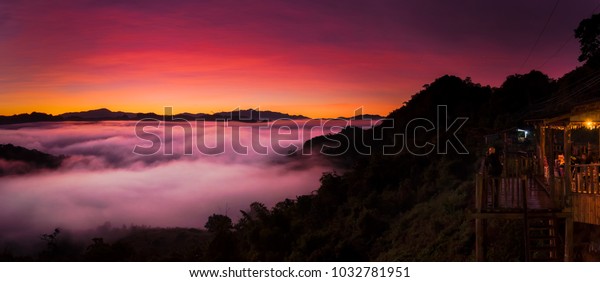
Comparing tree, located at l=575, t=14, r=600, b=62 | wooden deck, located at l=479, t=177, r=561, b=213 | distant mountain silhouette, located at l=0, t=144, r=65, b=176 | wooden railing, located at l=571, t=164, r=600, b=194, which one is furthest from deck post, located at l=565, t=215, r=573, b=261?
distant mountain silhouette, located at l=0, t=144, r=65, b=176

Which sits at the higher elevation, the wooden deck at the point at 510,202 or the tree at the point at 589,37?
the tree at the point at 589,37

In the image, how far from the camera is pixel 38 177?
5434 centimetres

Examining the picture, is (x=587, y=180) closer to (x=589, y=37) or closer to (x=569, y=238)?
(x=569, y=238)

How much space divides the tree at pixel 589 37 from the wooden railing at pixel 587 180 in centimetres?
2278

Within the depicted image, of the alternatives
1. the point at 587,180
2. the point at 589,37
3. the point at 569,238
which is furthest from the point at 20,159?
the point at 569,238

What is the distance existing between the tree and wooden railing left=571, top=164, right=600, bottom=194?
2278 centimetres

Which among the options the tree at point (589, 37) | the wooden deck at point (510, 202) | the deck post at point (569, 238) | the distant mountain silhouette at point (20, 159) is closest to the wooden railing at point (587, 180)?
the wooden deck at point (510, 202)

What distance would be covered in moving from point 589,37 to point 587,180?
24.3m

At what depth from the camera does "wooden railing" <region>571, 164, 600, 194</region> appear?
39.0 ft

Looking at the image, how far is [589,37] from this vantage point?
110 ft

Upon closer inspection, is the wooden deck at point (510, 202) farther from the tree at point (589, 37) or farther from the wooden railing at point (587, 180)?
Answer: the tree at point (589, 37)

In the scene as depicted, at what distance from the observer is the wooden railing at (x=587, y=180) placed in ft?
39.0

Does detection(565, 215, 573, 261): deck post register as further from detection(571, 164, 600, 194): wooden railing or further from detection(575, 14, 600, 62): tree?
detection(575, 14, 600, 62): tree
